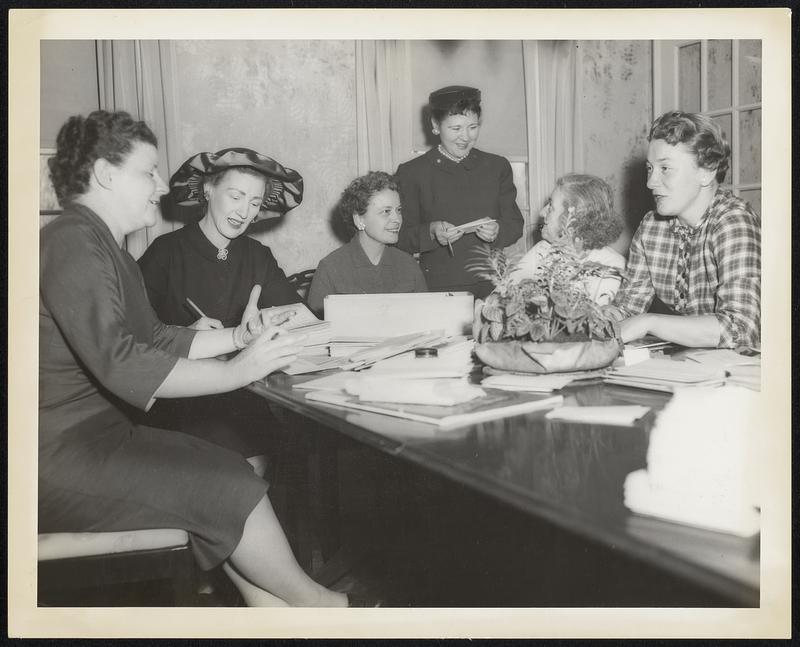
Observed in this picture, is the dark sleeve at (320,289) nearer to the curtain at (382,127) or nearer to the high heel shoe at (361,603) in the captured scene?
the curtain at (382,127)

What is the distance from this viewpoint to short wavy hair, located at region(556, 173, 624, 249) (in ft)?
8.94

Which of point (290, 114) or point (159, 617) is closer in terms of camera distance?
point (159, 617)

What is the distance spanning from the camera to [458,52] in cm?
231

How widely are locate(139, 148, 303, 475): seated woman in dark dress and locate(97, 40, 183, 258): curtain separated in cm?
7

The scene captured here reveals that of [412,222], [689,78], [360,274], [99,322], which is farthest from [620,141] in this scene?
[99,322]

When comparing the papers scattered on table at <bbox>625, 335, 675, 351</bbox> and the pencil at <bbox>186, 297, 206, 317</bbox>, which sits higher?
the pencil at <bbox>186, 297, 206, 317</bbox>

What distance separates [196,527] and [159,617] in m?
0.47

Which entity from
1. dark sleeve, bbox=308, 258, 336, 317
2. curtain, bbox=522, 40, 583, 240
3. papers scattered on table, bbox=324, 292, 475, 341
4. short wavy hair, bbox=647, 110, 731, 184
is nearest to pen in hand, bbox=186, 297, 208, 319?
dark sleeve, bbox=308, 258, 336, 317

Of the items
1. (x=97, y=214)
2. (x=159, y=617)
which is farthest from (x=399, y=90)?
(x=159, y=617)

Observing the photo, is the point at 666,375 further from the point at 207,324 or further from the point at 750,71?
the point at 207,324

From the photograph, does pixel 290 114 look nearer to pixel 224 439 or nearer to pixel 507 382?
pixel 224 439

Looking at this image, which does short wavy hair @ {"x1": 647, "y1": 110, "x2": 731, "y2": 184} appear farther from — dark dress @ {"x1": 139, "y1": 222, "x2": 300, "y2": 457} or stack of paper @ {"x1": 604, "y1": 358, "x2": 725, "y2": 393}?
dark dress @ {"x1": 139, "y1": 222, "x2": 300, "y2": 457}

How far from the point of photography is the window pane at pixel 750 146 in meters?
2.17

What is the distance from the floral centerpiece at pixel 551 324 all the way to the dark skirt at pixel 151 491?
67 cm
